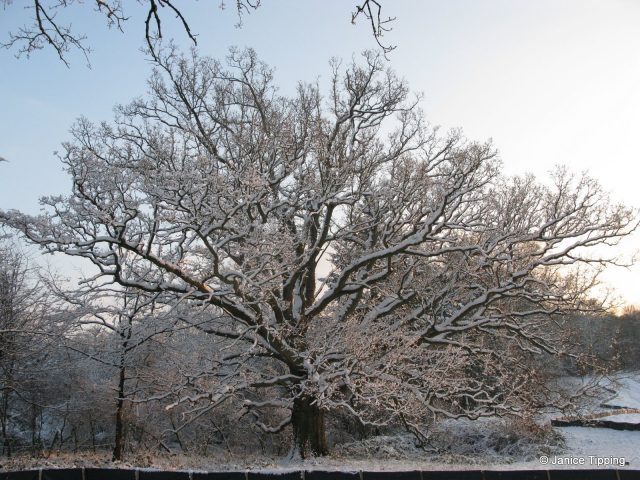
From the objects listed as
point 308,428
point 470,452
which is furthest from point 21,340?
point 470,452

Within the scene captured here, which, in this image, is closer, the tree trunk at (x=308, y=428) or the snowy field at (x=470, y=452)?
the snowy field at (x=470, y=452)

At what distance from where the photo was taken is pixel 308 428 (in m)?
13.3

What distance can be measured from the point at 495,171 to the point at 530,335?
515cm

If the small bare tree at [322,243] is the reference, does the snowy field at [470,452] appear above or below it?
below

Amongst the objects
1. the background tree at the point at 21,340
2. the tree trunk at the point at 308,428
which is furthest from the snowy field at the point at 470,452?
the background tree at the point at 21,340

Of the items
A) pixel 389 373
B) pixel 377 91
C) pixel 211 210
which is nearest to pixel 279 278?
pixel 211 210

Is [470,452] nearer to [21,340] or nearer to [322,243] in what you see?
[322,243]

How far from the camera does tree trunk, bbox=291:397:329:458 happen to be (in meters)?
13.2

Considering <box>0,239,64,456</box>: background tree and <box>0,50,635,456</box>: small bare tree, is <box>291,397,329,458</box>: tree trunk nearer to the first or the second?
<box>0,50,635,456</box>: small bare tree

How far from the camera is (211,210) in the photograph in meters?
10.6

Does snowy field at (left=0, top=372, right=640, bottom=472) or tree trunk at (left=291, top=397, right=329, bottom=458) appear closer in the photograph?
snowy field at (left=0, top=372, right=640, bottom=472)

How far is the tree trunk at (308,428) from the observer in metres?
13.2

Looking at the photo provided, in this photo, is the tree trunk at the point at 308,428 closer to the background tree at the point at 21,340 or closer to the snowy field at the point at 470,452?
the snowy field at the point at 470,452

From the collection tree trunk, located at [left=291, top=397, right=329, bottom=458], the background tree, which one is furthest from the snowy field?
the background tree
